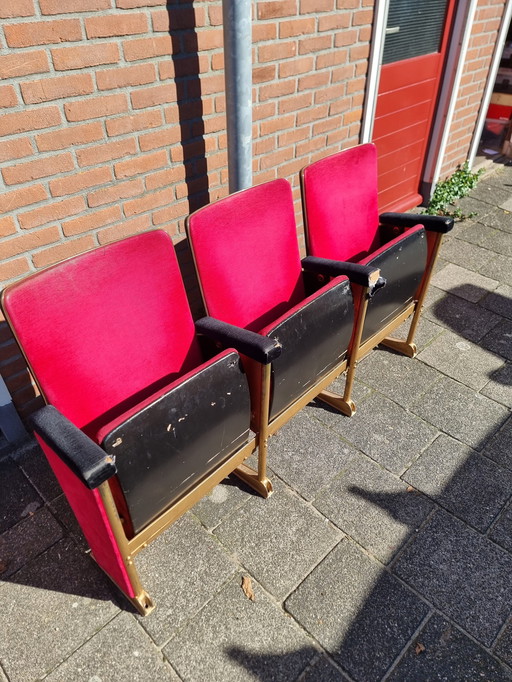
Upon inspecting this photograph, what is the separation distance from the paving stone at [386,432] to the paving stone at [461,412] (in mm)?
95

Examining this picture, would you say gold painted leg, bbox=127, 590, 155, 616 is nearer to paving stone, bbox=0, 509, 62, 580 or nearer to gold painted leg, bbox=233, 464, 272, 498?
paving stone, bbox=0, 509, 62, 580

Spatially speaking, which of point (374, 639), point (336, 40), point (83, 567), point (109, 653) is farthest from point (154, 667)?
point (336, 40)

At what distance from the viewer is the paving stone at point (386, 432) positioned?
247 centimetres

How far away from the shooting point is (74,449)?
139 cm

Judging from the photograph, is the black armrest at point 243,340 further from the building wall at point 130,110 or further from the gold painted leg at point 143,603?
the gold painted leg at point 143,603

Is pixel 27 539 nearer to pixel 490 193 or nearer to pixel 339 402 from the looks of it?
pixel 339 402

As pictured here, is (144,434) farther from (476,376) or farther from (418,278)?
(476,376)

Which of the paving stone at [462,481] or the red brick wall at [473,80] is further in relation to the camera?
the red brick wall at [473,80]

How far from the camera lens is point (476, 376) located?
2951mm

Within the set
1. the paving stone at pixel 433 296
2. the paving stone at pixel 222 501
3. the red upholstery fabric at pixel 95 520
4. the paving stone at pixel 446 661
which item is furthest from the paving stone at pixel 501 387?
the red upholstery fabric at pixel 95 520

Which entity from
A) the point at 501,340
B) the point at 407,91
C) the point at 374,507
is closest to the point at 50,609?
the point at 374,507

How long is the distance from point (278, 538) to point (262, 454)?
0.35 metres

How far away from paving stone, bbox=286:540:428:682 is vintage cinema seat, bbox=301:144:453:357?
1.09m

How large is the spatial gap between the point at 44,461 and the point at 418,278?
2.12m
